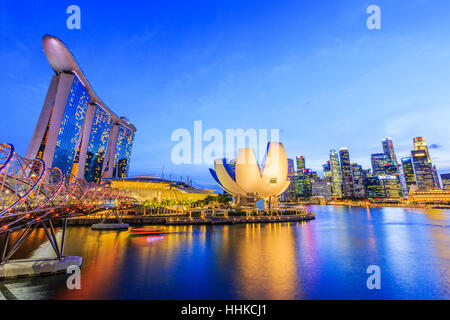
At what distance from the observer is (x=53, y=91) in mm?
51500

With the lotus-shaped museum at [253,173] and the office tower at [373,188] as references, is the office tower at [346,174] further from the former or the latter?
the lotus-shaped museum at [253,173]

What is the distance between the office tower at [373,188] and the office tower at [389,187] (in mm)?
1756

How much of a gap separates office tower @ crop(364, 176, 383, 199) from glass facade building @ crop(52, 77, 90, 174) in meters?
160

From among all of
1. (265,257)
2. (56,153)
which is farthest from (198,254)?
(56,153)

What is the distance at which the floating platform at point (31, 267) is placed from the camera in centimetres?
977

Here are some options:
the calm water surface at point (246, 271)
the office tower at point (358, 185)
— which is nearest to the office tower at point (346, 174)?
the office tower at point (358, 185)

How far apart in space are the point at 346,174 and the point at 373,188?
23.9 metres

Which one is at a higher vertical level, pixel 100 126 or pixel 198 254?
pixel 100 126

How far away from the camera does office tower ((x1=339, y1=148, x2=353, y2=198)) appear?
165288 mm

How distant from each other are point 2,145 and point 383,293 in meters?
14.8

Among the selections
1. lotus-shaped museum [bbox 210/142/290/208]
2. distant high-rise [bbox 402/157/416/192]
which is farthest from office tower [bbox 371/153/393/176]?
lotus-shaped museum [bbox 210/142/290/208]

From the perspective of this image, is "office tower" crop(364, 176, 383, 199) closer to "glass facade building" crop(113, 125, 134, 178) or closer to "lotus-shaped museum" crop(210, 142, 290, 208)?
"lotus-shaped museum" crop(210, 142, 290, 208)
